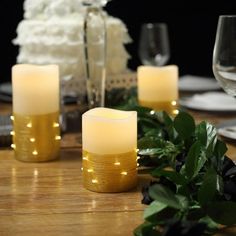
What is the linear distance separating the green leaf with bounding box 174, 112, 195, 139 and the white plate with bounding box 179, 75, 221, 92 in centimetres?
97

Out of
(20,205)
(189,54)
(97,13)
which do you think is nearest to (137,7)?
(189,54)

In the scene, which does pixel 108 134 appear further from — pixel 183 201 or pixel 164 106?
Result: pixel 164 106

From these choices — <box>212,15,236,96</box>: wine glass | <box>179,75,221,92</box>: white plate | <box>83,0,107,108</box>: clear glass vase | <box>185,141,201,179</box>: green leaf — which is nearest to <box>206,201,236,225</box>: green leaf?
<box>185,141,201,179</box>: green leaf

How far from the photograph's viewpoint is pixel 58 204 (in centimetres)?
83

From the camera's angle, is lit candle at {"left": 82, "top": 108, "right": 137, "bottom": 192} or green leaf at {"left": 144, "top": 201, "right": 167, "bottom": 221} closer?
green leaf at {"left": 144, "top": 201, "right": 167, "bottom": 221}

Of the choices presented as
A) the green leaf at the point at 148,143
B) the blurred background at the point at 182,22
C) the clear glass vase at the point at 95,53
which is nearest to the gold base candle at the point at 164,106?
the clear glass vase at the point at 95,53

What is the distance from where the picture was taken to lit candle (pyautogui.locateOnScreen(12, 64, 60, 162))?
3.50 ft

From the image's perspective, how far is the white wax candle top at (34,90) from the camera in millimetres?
1064

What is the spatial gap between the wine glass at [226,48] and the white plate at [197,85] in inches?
32.8

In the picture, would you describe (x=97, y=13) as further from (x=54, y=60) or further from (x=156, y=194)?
(x=156, y=194)

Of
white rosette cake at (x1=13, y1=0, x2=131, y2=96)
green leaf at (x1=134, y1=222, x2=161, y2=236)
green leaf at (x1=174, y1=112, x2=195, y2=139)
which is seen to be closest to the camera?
green leaf at (x1=134, y1=222, x2=161, y2=236)

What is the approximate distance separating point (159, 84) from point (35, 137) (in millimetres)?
390

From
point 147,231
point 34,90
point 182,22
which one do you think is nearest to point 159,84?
point 34,90

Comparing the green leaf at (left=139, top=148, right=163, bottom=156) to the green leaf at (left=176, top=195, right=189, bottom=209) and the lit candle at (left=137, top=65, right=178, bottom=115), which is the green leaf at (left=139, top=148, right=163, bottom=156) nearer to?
the green leaf at (left=176, top=195, right=189, bottom=209)
